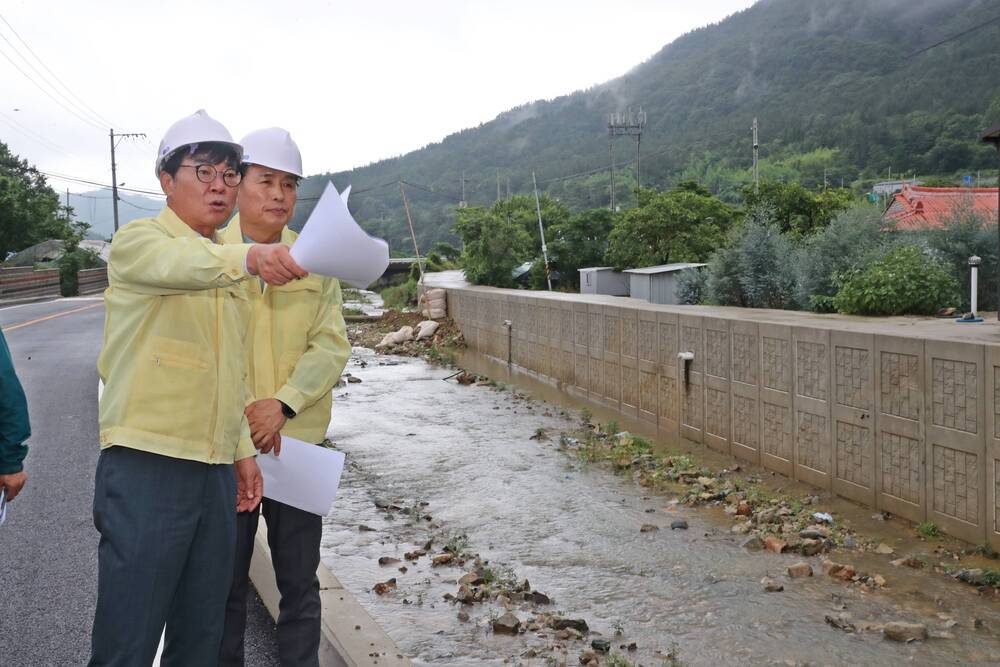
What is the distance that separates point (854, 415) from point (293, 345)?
6.27 m

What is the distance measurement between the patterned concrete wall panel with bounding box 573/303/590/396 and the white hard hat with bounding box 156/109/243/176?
13558 millimetres

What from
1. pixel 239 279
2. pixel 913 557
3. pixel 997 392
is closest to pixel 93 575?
pixel 239 279

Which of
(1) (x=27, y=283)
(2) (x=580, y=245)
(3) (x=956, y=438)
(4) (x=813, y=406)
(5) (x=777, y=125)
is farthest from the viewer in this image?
(5) (x=777, y=125)

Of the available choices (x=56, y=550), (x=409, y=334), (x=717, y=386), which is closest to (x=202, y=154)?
(x=56, y=550)

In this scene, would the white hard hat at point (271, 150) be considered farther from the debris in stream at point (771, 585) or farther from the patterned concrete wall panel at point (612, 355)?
the patterned concrete wall panel at point (612, 355)

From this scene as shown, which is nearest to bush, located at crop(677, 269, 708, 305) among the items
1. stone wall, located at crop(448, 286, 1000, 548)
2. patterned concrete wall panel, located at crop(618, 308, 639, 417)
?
stone wall, located at crop(448, 286, 1000, 548)

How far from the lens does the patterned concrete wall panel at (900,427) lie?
24.9 ft

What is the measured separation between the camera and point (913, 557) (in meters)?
6.97

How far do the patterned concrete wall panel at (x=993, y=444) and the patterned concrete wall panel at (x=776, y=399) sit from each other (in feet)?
8.70

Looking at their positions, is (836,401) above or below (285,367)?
below

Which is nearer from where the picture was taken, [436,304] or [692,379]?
[692,379]

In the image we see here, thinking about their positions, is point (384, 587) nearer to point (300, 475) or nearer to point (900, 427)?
point (300, 475)

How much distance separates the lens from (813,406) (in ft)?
29.7

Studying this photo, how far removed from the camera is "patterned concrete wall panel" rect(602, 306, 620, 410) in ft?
48.0
